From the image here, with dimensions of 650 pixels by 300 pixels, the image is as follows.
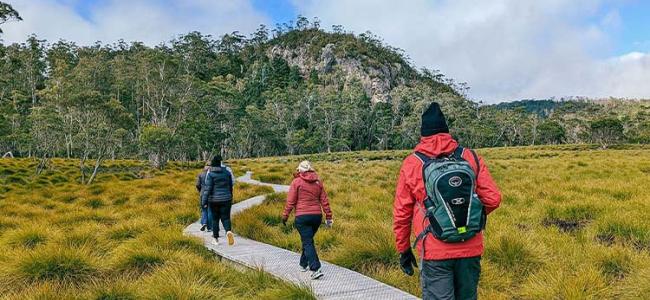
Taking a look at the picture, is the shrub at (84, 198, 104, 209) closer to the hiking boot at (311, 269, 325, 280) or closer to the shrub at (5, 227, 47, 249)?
the shrub at (5, 227, 47, 249)

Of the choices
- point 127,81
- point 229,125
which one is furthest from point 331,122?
point 127,81

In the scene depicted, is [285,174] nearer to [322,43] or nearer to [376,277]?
[376,277]

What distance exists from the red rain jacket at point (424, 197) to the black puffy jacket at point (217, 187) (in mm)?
6121

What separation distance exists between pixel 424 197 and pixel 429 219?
0.17 m

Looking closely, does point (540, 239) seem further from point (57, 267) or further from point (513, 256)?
point (57, 267)

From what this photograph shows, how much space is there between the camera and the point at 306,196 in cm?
696

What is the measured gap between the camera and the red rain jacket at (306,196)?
6.95 metres

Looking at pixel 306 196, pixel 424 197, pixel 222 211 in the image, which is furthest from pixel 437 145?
pixel 222 211

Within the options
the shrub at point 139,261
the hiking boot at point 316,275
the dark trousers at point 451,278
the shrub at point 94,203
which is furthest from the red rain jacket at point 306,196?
the shrub at point 94,203

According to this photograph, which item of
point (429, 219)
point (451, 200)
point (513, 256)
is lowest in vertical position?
point (513, 256)

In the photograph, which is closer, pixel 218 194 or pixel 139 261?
pixel 139 261

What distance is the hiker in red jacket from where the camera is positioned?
3652mm

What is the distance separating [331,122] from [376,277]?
251 feet

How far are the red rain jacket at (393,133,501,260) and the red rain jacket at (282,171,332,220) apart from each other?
3.20 metres
